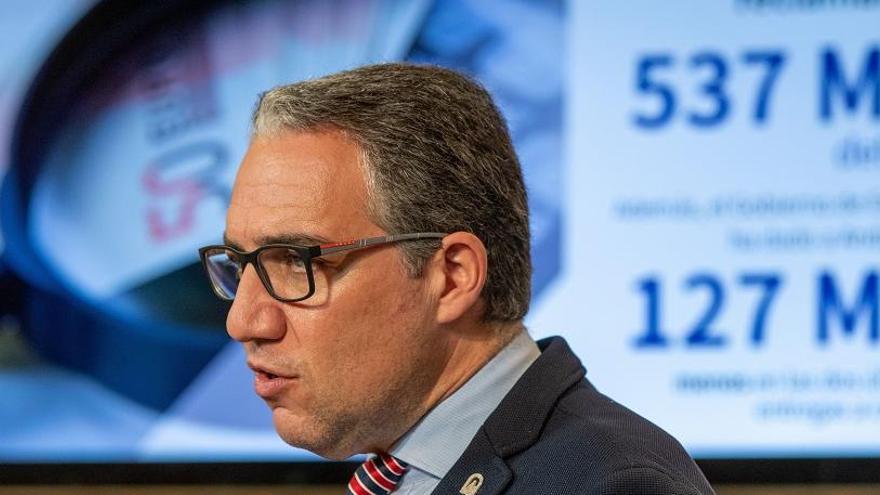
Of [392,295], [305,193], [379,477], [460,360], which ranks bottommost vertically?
[379,477]

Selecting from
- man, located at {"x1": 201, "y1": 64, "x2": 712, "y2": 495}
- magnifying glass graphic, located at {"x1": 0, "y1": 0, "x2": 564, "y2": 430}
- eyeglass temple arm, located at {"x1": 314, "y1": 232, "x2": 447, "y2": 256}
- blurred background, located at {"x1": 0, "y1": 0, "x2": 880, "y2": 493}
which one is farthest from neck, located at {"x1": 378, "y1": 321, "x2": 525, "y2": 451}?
magnifying glass graphic, located at {"x1": 0, "y1": 0, "x2": 564, "y2": 430}

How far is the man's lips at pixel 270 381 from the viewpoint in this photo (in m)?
1.44

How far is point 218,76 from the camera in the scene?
122 inches

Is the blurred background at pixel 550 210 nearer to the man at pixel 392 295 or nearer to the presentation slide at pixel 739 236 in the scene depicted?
the presentation slide at pixel 739 236

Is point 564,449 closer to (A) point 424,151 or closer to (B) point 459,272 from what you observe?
(B) point 459,272

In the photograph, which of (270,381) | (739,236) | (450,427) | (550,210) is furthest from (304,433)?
(739,236)

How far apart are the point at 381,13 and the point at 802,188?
3.91ft

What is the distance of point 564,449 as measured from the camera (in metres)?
1.35

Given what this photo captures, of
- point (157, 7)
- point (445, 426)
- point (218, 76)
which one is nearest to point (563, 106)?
point (218, 76)

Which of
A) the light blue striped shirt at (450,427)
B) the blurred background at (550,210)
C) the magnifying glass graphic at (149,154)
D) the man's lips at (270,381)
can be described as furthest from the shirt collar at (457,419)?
the magnifying glass graphic at (149,154)

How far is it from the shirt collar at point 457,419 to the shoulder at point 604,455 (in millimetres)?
90

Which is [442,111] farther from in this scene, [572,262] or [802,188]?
[802,188]

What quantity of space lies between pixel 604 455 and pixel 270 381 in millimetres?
427

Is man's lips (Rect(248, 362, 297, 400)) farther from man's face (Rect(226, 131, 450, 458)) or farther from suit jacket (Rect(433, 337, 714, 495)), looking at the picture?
suit jacket (Rect(433, 337, 714, 495))
